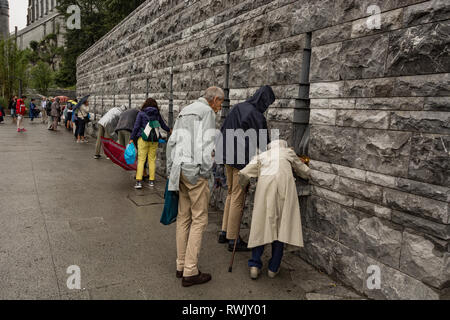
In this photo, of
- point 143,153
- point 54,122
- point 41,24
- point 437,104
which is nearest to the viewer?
point 437,104

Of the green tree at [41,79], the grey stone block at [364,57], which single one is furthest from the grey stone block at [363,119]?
the green tree at [41,79]

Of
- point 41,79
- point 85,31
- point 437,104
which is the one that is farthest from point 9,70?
point 437,104

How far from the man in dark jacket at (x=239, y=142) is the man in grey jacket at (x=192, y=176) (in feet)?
1.87

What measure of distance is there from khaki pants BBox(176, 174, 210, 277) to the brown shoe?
3 cm

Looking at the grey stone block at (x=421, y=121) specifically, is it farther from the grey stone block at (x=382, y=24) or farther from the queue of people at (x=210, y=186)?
the queue of people at (x=210, y=186)

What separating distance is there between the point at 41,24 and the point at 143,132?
7606cm

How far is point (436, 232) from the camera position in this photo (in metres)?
2.90

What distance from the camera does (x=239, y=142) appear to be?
432cm

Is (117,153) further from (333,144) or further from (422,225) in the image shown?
(422,225)

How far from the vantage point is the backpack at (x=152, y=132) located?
7.11 m

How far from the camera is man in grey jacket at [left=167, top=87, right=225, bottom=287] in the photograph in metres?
3.59

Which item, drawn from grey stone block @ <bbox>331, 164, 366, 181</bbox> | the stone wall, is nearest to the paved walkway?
grey stone block @ <bbox>331, 164, 366, 181</bbox>

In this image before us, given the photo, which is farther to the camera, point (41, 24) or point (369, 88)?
point (41, 24)
